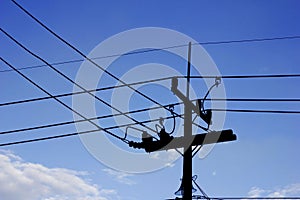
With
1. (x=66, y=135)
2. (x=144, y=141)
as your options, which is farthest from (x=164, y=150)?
(x=66, y=135)

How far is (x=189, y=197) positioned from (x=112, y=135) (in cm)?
329

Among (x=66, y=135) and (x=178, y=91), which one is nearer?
(x=178, y=91)

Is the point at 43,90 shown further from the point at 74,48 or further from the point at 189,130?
the point at 189,130

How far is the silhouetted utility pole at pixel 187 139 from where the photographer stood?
11855 millimetres

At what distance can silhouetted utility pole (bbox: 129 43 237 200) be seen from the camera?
11855 millimetres

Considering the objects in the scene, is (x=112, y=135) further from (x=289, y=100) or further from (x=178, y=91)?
(x=289, y=100)

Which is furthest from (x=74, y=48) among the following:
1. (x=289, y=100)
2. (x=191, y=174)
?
(x=289, y=100)

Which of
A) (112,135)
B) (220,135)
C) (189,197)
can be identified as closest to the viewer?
(189,197)

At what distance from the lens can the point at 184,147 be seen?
1234cm

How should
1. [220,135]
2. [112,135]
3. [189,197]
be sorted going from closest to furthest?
[189,197], [220,135], [112,135]

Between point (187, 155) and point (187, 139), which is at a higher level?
point (187, 139)

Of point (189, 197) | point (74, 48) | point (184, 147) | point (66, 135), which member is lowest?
point (189, 197)

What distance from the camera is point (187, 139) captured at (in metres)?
12.4

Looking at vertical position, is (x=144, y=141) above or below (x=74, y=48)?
below
